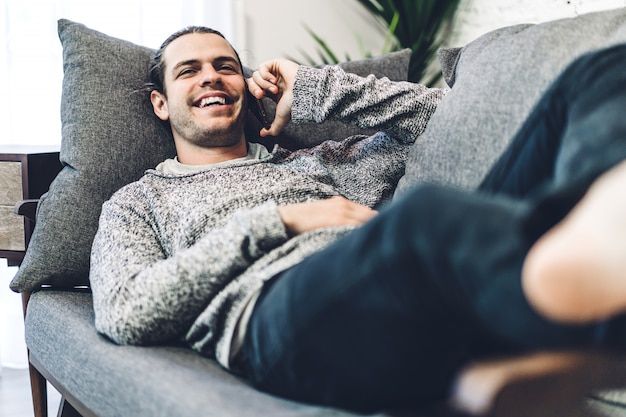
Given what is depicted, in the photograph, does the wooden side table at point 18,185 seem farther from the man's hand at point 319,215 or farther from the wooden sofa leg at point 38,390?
the man's hand at point 319,215

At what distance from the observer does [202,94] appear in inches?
65.8

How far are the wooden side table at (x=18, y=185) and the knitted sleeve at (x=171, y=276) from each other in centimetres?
57

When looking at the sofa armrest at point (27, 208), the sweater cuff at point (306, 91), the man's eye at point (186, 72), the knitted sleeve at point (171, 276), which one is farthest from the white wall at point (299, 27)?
the knitted sleeve at point (171, 276)

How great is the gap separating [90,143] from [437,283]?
1174 millimetres

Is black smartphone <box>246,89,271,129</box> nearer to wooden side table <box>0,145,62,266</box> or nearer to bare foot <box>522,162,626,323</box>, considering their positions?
wooden side table <box>0,145,62,266</box>

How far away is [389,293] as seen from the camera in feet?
2.41

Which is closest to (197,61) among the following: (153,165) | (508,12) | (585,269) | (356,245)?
(153,165)

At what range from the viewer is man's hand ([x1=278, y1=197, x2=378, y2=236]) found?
1.12 m

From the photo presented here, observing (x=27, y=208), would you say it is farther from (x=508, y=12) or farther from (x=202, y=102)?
(x=508, y=12)

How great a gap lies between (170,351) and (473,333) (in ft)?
1.96

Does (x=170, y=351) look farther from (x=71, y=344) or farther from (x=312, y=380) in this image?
(x=312, y=380)

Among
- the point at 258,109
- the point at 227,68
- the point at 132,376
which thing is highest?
the point at 227,68

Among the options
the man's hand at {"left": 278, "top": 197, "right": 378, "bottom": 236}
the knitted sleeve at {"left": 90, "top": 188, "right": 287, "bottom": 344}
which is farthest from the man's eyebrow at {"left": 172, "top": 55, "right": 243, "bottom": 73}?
the man's hand at {"left": 278, "top": 197, "right": 378, "bottom": 236}

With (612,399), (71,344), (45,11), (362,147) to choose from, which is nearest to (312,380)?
(612,399)
